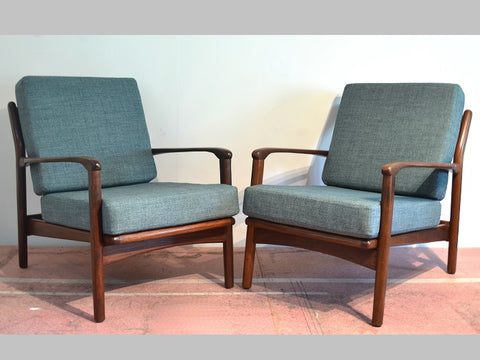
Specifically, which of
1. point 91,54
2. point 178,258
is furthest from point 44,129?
point 178,258

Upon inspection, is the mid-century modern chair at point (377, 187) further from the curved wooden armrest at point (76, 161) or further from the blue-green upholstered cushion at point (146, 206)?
the curved wooden armrest at point (76, 161)

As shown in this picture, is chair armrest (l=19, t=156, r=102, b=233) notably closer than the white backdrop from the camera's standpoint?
Yes

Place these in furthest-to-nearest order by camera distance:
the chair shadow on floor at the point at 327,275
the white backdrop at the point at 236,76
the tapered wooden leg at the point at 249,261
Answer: the white backdrop at the point at 236,76, the tapered wooden leg at the point at 249,261, the chair shadow on floor at the point at 327,275

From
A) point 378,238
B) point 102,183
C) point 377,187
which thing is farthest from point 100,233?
point 377,187

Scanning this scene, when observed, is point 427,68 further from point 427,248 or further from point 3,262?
point 3,262

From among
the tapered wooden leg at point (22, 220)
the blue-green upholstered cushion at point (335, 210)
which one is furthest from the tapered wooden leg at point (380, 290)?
the tapered wooden leg at point (22, 220)

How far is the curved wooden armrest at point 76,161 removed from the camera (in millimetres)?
2383

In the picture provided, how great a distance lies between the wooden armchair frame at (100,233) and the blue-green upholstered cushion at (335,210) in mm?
230

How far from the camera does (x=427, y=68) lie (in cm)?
363

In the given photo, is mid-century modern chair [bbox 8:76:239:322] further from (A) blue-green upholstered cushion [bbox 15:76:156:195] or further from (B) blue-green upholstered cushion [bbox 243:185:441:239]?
(B) blue-green upholstered cushion [bbox 243:185:441:239]

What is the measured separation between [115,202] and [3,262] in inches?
50.6

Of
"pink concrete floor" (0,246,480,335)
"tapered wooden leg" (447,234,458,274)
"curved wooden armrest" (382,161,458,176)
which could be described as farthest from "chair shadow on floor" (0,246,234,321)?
"tapered wooden leg" (447,234,458,274)

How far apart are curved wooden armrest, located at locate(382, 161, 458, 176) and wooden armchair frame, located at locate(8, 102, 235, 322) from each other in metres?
0.82

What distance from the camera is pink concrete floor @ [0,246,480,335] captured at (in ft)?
7.77
